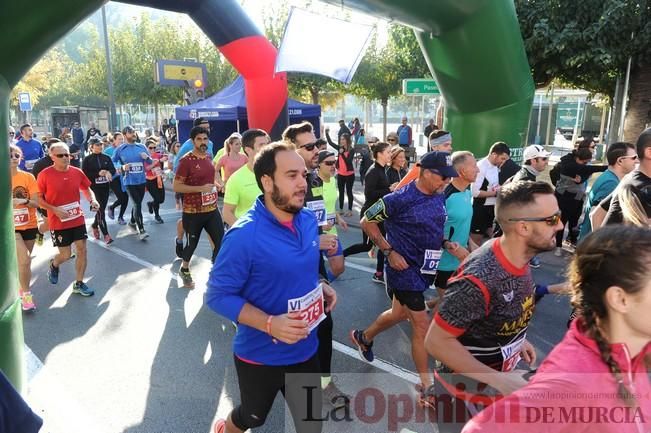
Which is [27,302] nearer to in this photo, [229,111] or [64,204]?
[64,204]

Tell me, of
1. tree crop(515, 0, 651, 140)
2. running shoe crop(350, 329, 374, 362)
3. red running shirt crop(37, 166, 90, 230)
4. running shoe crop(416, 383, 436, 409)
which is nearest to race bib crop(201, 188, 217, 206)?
red running shirt crop(37, 166, 90, 230)

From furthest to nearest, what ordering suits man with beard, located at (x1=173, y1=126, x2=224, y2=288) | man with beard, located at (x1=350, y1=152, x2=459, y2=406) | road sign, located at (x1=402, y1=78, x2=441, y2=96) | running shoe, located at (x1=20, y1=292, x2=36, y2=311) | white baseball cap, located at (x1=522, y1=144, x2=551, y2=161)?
road sign, located at (x1=402, y1=78, x2=441, y2=96) < white baseball cap, located at (x1=522, y1=144, x2=551, y2=161) < man with beard, located at (x1=173, y1=126, x2=224, y2=288) < running shoe, located at (x1=20, y1=292, x2=36, y2=311) < man with beard, located at (x1=350, y1=152, x2=459, y2=406)

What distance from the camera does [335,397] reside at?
11.2ft

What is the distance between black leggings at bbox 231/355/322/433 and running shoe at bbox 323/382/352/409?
933 mm

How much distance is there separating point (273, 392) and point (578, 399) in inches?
60.2

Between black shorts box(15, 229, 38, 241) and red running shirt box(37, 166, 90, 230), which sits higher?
red running shirt box(37, 166, 90, 230)

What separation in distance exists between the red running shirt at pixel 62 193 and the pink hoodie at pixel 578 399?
212 inches

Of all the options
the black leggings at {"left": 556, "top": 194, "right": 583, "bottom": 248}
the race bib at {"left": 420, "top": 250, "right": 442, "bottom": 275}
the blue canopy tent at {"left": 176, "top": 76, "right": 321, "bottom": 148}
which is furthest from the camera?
the blue canopy tent at {"left": 176, "top": 76, "right": 321, "bottom": 148}

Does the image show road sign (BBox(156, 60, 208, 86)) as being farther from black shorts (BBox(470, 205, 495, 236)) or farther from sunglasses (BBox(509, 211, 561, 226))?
sunglasses (BBox(509, 211, 561, 226))

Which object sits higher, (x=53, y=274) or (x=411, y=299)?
(x=411, y=299)

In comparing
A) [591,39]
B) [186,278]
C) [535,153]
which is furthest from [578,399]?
[591,39]

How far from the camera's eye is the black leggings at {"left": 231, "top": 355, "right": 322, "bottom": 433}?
2.39 meters

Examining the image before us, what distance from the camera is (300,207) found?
2398 millimetres

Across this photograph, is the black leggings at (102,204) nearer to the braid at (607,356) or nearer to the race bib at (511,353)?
the race bib at (511,353)
